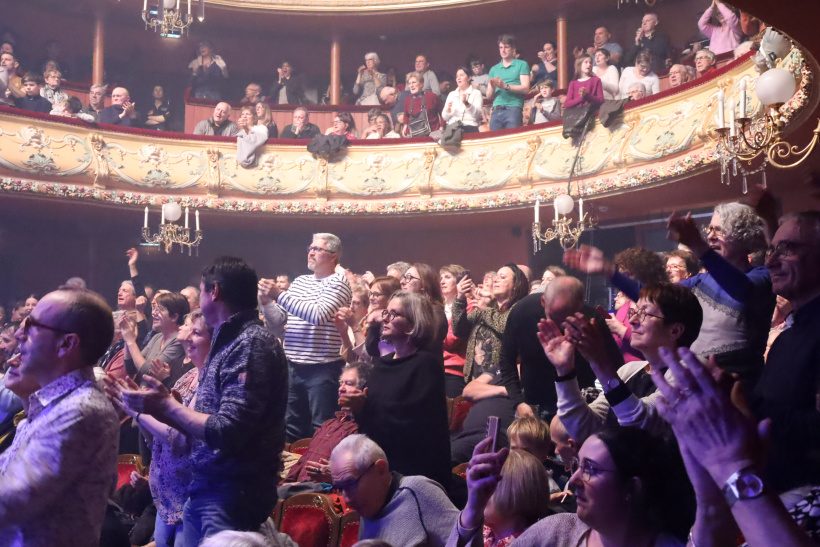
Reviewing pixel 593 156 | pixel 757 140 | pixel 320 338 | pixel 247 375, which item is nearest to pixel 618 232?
pixel 593 156

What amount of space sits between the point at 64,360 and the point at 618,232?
31.0 feet

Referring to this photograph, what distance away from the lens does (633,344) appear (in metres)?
2.21

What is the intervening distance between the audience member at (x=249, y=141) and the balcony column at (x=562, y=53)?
458 cm

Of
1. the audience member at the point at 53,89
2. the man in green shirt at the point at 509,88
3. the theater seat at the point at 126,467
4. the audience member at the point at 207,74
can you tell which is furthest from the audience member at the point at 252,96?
the theater seat at the point at 126,467

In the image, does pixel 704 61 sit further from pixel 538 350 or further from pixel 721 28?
pixel 538 350

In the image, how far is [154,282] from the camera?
13.1 metres

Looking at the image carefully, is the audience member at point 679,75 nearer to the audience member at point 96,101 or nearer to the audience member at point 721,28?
the audience member at point 721,28

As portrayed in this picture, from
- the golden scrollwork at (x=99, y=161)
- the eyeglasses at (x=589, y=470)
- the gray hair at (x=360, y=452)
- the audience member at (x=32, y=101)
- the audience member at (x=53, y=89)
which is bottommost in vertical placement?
the gray hair at (x=360, y=452)

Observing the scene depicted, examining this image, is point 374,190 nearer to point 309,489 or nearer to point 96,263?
point 96,263

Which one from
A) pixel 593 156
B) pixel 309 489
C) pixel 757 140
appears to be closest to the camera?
pixel 309 489

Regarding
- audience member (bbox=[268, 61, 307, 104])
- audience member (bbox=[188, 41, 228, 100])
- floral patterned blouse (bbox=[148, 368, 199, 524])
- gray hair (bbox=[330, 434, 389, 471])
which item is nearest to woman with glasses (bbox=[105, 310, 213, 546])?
floral patterned blouse (bbox=[148, 368, 199, 524])

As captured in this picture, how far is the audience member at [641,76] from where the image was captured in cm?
952

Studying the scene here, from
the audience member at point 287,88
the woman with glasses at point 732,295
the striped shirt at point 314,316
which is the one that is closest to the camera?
the woman with glasses at point 732,295

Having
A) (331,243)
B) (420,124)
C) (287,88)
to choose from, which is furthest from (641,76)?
(331,243)
